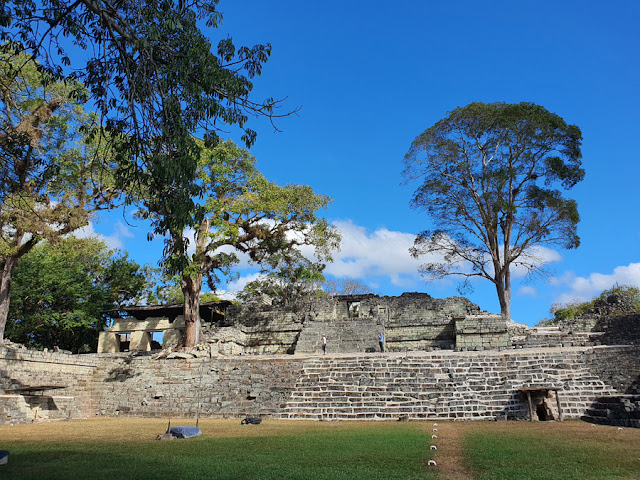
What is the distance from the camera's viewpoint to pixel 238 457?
24.0ft

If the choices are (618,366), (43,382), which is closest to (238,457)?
(618,366)

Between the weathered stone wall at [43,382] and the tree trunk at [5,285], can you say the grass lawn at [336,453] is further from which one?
the tree trunk at [5,285]

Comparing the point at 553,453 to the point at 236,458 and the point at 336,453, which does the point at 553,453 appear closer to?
the point at 336,453

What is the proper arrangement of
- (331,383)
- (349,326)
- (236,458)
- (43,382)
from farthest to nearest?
(349,326), (43,382), (331,383), (236,458)

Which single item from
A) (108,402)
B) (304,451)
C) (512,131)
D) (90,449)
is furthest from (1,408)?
(512,131)

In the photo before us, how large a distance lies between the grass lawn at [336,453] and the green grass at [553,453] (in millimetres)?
15

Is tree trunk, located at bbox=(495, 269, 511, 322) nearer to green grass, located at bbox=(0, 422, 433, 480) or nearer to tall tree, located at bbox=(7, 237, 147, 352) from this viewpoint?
green grass, located at bbox=(0, 422, 433, 480)

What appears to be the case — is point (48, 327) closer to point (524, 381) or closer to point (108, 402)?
point (108, 402)

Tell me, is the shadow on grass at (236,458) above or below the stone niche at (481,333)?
below

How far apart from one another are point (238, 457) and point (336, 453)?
1.57 metres

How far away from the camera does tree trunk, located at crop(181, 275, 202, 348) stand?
2033cm

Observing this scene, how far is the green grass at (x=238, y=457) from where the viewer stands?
6074 mm

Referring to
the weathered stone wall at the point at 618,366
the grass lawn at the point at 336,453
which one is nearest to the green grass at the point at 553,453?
the grass lawn at the point at 336,453

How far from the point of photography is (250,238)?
74.4ft
